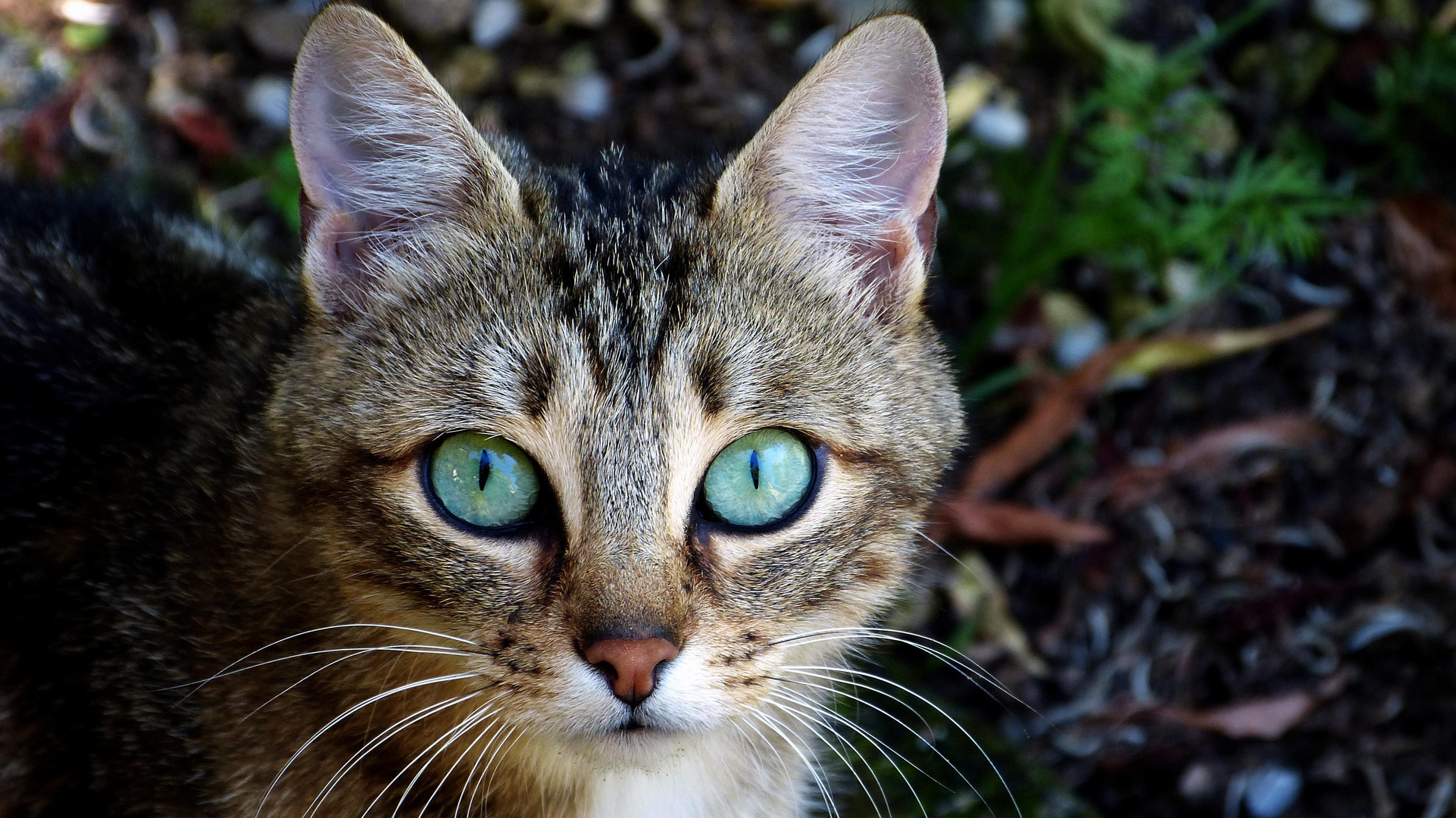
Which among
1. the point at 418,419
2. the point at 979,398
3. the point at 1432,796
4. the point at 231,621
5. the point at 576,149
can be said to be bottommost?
the point at 1432,796

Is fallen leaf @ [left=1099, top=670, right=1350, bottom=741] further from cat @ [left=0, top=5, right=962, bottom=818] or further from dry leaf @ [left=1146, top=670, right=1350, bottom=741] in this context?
cat @ [left=0, top=5, right=962, bottom=818]

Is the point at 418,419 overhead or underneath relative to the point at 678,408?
overhead

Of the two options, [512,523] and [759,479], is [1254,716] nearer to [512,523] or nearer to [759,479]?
[759,479]

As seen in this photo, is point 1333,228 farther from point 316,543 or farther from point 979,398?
point 316,543

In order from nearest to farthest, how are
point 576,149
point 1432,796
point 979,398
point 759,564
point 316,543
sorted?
point 759,564 → point 316,543 → point 1432,796 → point 979,398 → point 576,149

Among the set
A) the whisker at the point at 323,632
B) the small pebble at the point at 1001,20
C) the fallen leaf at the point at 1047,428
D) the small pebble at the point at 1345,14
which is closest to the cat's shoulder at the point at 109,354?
the whisker at the point at 323,632

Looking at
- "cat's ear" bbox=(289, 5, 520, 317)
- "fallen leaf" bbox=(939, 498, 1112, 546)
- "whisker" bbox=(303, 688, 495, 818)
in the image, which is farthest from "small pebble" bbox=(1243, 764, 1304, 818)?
"cat's ear" bbox=(289, 5, 520, 317)

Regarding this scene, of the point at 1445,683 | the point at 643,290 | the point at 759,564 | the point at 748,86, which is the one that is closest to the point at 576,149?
the point at 748,86
